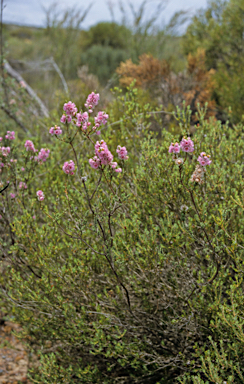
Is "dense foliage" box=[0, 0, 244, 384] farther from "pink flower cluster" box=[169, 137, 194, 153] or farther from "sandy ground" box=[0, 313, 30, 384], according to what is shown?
"sandy ground" box=[0, 313, 30, 384]

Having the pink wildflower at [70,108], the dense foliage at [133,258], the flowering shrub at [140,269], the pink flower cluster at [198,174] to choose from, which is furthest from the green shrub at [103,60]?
the pink flower cluster at [198,174]

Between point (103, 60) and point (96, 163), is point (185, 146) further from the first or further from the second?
point (103, 60)

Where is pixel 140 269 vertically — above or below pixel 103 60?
below

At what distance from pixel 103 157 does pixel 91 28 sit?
16819 millimetres

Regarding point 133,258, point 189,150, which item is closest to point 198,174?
point 189,150

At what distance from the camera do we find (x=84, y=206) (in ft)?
7.40

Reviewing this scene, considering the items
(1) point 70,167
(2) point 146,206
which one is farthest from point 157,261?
(1) point 70,167

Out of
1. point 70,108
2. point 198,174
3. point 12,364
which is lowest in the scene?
point 12,364

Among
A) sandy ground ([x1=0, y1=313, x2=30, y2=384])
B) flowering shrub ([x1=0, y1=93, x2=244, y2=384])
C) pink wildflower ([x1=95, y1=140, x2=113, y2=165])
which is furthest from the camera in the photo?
sandy ground ([x1=0, y1=313, x2=30, y2=384])

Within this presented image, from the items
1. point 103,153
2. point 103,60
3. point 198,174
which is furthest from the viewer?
point 103,60

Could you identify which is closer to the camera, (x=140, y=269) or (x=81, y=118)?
(x=81, y=118)

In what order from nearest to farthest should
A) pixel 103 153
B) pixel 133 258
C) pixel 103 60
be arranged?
pixel 103 153
pixel 133 258
pixel 103 60

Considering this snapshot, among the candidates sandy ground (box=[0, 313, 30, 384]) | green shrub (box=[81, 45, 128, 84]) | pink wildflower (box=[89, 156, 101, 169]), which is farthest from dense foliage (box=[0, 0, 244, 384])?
green shrub (box=[81, 45, 128, 84])

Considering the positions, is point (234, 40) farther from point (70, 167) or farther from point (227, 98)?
point (70, 167)
